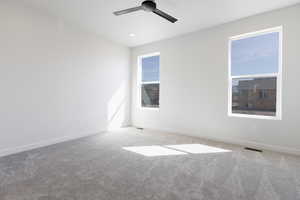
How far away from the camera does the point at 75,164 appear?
2359 millimetres

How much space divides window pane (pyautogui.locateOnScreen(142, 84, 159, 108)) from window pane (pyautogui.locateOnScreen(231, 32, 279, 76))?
7.17ft

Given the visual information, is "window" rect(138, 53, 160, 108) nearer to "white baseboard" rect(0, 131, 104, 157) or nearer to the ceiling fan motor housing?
"white baseboard" rect(0, 131, 104, 157)

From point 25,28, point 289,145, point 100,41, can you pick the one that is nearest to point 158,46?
point 100,41

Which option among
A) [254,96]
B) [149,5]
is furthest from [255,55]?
[149,5]

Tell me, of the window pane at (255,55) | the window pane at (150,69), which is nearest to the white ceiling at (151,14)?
the window pane at (255,55)

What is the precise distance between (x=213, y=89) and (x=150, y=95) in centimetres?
201

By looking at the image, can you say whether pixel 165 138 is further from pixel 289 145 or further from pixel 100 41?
pixel 100 41

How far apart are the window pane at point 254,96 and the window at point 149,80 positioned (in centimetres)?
215

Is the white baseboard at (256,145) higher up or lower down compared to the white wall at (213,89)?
lower down

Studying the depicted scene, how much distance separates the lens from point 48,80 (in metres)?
3.21

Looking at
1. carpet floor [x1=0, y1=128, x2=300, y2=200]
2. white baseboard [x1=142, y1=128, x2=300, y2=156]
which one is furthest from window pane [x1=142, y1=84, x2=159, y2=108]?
carpet floor [x1=0, y1=128, x2=300, y2=200]

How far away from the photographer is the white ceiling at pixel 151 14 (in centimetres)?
276

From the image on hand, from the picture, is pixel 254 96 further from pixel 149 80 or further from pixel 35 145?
pixel 35 145

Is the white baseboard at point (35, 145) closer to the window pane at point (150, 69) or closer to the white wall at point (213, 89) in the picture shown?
the white wall at point (213, 89)
